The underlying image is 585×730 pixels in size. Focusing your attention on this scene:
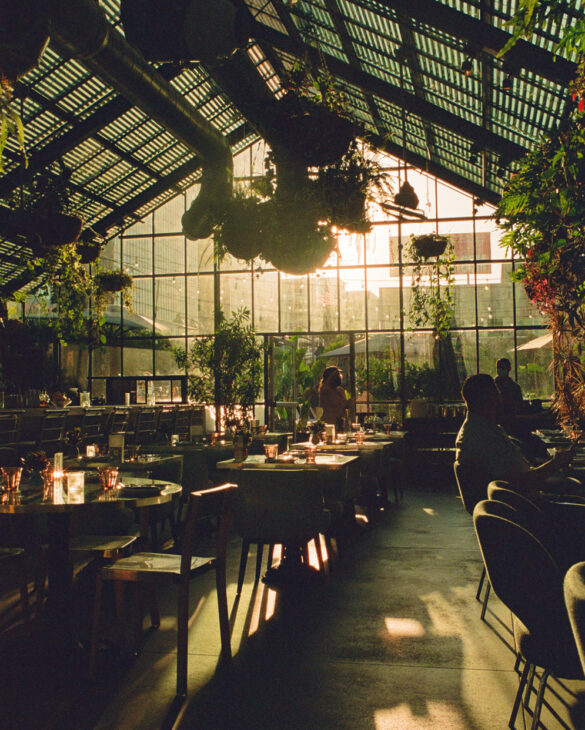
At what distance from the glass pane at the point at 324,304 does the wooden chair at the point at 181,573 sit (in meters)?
10.9

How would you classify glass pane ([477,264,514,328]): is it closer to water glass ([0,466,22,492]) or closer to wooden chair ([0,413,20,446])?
wooden chair ([0,413,20,446])

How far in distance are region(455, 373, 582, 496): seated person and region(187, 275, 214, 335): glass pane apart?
37.2ft

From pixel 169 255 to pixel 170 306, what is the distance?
119 centimetres

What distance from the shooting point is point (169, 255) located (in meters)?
15.5

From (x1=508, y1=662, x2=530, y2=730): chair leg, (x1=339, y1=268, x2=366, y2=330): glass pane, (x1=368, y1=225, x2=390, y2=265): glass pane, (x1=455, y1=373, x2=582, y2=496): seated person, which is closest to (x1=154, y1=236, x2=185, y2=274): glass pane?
(x1=339, y1=268, x2=366, y2=330): glass pane

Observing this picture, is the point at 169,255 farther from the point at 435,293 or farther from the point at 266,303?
the point at 435,293

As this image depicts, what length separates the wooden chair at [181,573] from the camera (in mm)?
3025

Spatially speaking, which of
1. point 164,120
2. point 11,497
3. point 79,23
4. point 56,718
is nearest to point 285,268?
point 11,497

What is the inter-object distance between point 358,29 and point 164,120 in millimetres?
2855

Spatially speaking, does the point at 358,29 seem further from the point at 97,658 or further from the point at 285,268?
the point at 97,658

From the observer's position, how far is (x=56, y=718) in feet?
9.06

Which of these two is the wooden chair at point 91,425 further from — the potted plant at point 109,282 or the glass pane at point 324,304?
the glass pane at point 324,304

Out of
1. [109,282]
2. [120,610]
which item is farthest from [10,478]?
[109,282]

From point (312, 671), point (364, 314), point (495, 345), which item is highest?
point (364, 314)
